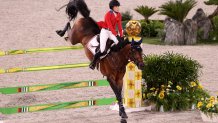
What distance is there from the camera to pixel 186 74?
1216 centimetres

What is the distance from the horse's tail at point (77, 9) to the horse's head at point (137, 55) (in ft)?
4.48

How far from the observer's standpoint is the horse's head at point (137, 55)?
9.68 m

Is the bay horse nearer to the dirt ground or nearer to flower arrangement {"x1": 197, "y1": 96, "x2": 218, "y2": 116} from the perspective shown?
the dirt ground

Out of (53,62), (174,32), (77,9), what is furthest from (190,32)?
(77,9)

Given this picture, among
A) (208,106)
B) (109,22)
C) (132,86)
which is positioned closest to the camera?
(109,22)

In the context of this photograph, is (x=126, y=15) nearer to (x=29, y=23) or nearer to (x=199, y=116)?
(x=29, y=23)

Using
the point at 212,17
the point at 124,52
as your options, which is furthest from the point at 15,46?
the point at 124,52

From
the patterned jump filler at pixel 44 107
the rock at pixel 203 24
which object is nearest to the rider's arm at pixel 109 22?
the patterned jump filler at pixel 44 107

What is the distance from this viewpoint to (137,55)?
9.73 metres

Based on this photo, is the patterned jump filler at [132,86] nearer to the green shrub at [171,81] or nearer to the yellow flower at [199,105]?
the green shrub at [171,81]

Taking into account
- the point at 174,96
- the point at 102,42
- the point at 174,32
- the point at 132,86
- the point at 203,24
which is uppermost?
the point at 203,24

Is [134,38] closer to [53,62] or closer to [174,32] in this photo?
[53,62]

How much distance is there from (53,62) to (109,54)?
8.34 m

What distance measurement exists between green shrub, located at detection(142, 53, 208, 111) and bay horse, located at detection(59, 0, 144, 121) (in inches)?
74.5
